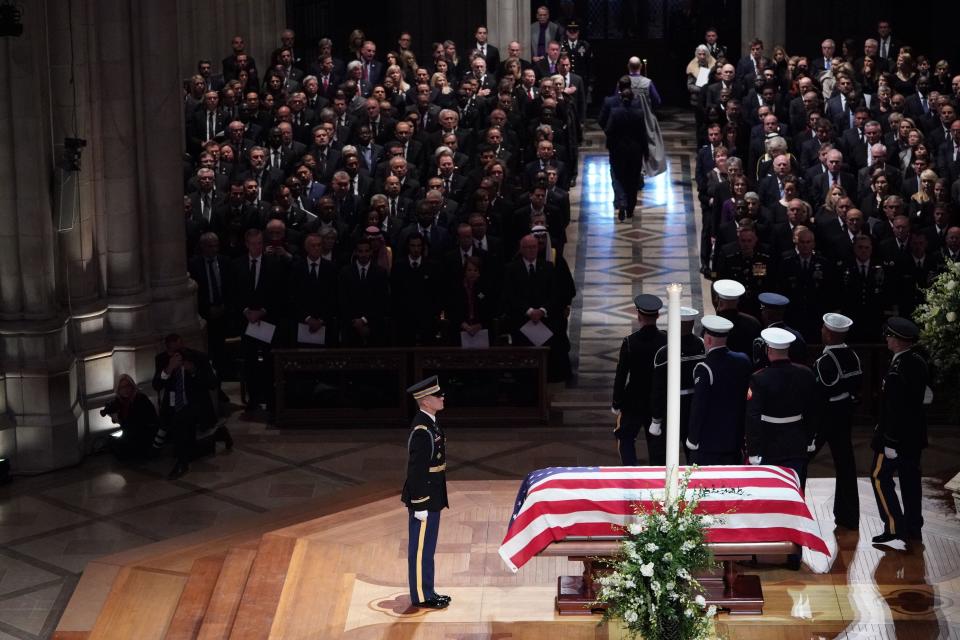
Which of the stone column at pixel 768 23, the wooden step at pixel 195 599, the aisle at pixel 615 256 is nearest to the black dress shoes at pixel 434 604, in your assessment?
the wooden step at pixel 195 599

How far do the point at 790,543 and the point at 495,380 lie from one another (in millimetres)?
5260

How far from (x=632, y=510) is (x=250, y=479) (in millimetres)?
4717

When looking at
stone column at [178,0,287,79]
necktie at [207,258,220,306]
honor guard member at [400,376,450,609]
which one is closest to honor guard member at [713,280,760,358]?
honor guard member at [400,376,450,609]

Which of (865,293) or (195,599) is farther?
(865,293)

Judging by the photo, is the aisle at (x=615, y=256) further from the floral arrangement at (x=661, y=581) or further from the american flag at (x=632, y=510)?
the floral arrangement at (x=661, y=581)

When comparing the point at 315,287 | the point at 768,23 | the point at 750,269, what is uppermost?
the point at 768,23

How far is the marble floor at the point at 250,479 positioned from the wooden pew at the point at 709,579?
4.49 feet

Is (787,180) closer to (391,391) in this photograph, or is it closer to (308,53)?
(391,391)

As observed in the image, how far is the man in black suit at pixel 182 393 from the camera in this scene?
13023 mm

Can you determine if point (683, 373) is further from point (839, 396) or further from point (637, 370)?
point (839, 396)

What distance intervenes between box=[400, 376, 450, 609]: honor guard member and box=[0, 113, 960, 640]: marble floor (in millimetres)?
2538

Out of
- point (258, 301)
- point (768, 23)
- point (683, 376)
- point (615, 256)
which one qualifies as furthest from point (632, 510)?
point (768, 23)

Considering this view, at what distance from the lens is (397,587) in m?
9.96

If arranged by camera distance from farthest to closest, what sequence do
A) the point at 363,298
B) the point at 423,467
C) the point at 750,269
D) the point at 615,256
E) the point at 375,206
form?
the point at 615,256 < the point at 375,206 < the point at 363,298 < the point at 750,269 < the point at 423,467
